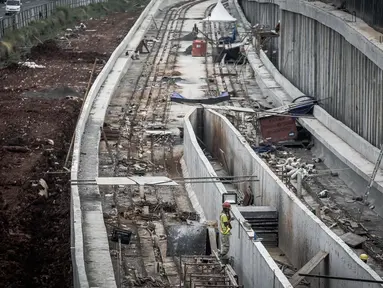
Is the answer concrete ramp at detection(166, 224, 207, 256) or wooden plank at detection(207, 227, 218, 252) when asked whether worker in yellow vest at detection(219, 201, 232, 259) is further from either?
wooden plank at detection(207, 227, 218, 252)

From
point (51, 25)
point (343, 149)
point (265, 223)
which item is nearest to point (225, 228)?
point (265, 223)

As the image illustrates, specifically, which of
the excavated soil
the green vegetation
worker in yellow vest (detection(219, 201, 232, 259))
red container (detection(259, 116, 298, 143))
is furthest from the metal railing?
worker in yellow vest (detection(219, 201, 232, 259))

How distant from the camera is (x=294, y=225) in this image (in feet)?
79.8

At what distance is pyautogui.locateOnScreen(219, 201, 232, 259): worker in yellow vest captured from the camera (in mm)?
22828

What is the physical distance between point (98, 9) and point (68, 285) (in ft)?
184

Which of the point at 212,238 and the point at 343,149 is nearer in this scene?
the point at 212,238

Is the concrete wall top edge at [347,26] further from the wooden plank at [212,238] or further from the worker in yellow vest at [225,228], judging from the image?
the worker in yellow vest at [225,228]

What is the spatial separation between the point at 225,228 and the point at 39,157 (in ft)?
32.4

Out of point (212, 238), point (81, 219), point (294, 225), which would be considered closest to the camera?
point (81, 219)

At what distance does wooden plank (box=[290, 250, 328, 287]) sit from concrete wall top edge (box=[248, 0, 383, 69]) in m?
6.44

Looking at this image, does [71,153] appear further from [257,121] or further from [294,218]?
[294,218]

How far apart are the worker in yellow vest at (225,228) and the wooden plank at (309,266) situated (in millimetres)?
1640

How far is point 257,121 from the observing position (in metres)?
34.9

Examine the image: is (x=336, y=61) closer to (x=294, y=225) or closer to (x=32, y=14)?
(x=294, y=225)
